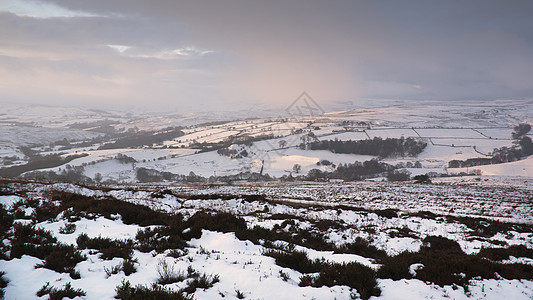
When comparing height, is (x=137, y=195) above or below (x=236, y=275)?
A: below

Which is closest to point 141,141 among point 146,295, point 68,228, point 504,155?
point 68,228

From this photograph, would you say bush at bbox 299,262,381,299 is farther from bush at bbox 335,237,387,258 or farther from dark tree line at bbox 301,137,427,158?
dark tree line at bbox 301,137,427,158

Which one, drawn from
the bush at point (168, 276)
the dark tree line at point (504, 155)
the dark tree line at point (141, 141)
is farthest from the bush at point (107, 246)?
the dark tree line at point (141, 141)

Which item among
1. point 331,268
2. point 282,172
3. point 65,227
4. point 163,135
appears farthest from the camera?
point 163,135

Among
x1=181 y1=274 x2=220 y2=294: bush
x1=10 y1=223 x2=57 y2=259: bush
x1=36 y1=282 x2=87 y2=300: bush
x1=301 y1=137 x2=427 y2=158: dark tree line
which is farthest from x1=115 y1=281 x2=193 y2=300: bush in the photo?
x1=301 y1=137 x2=427 y2=158: dark tree line

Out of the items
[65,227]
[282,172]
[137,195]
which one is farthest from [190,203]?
[282,172]

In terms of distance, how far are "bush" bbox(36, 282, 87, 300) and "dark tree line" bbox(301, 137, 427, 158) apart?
114 metres

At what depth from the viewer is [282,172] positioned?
8844cm

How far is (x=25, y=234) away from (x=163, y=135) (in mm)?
181543

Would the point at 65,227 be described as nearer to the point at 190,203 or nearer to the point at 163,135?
the point at 190,203

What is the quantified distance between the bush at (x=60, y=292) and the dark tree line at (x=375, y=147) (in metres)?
114

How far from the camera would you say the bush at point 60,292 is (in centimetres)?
475

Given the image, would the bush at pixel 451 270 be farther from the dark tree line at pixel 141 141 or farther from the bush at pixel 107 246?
the dark tree line at pixel 141 141

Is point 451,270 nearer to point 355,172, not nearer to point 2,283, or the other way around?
point 2,283
